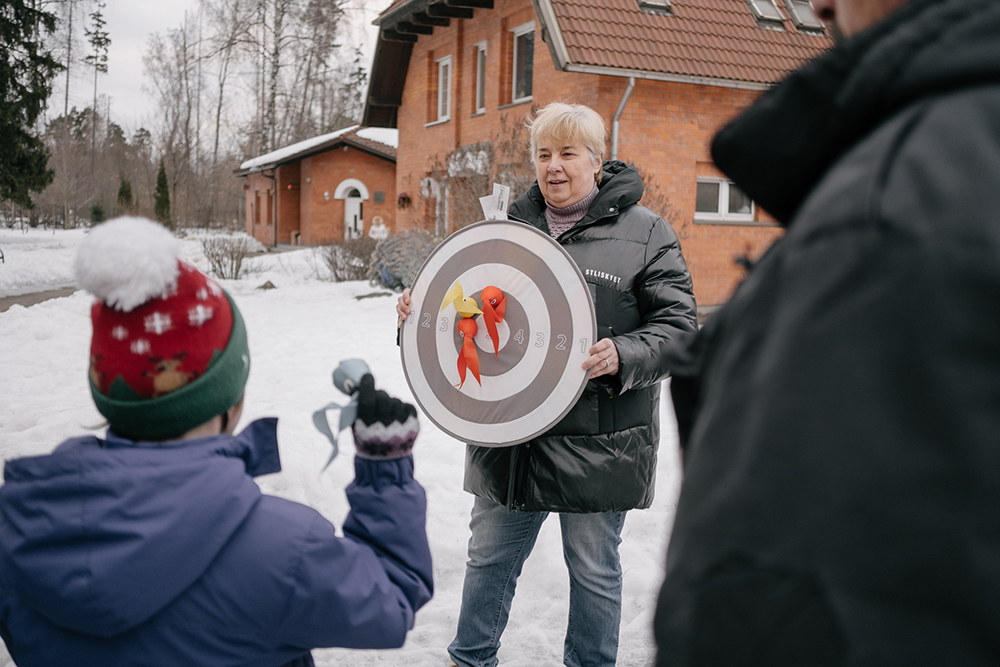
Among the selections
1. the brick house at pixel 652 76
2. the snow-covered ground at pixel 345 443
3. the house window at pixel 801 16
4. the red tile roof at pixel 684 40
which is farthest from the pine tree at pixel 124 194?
the house window at pixel 801 16

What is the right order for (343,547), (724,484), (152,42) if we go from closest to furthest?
1. (724,484)
2. (343,547)
3. (152,42)

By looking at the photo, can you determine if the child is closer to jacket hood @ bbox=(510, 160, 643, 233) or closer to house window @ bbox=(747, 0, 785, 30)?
jacket hood @ bbox=(510, 160, 643, 233)

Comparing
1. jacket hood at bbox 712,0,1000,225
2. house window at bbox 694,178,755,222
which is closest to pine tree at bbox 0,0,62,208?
house window at bbox 694,178,755,222

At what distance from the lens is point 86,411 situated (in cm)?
600

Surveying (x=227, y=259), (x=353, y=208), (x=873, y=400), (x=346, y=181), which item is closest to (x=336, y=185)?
(x=346, y=181)

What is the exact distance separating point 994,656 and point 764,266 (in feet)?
1.25

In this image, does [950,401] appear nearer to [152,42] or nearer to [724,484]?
[724,484]

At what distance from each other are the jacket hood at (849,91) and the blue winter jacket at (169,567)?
3.11ft

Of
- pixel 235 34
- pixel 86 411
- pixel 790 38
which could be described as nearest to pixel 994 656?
pixel 86 411

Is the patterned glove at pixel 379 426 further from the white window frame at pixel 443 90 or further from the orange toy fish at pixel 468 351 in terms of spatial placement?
the white window frame at pixel 443 90

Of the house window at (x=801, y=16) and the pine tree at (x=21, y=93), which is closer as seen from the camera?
the house window at (x=801, y=16)

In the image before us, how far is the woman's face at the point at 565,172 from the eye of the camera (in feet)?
8.98

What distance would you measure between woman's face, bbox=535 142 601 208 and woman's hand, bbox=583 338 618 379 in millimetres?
609

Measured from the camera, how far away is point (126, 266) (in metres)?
1.29
